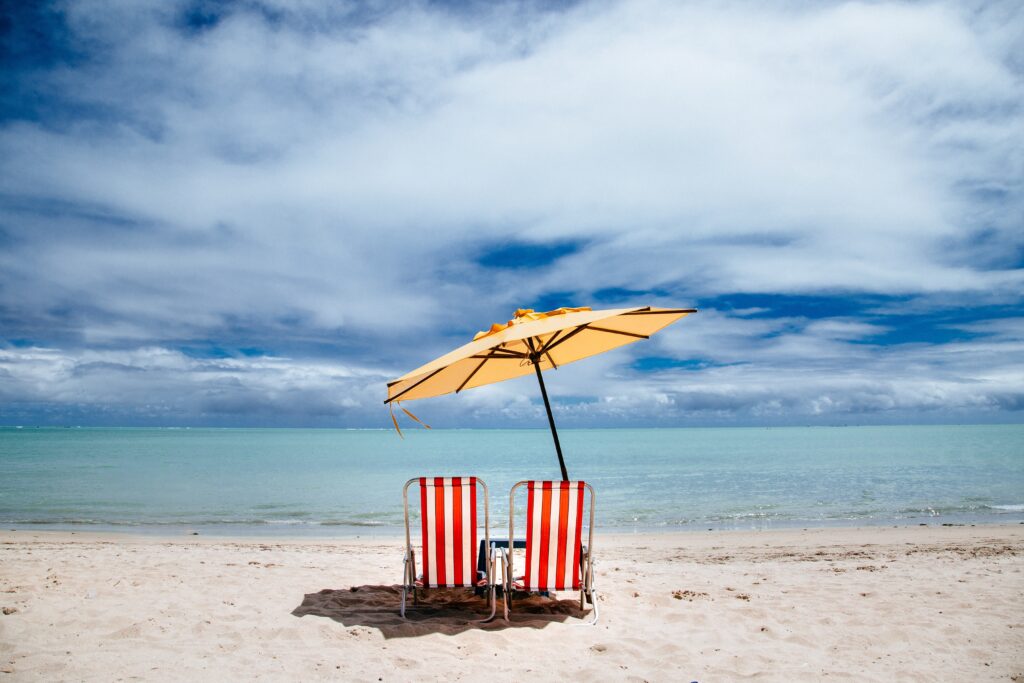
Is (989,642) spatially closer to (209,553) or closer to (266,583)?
(266,583)

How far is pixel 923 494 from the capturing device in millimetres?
17953

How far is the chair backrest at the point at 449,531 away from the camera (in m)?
5.12

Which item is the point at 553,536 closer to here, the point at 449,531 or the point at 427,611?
the point at 449,531

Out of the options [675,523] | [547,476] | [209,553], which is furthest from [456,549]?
[547,476]

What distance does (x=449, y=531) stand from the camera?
5156mm

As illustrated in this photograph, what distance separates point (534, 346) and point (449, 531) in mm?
2042

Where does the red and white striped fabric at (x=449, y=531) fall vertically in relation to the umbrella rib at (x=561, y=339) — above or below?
below

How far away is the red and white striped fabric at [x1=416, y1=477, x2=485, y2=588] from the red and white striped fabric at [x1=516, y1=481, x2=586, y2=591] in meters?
0.49

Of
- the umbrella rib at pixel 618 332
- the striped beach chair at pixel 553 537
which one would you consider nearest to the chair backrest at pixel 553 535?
the striped beach chair at pixel 553 537

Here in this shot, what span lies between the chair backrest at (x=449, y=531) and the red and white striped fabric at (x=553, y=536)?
45 cm

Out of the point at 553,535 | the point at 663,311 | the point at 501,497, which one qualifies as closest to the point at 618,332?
the point at 663,311

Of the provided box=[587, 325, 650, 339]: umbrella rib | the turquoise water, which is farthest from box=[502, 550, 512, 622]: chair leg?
the turquoise water

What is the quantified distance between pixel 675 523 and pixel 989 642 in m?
9.64

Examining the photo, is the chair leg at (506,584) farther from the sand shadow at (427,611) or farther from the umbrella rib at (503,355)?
the umbrella rib at (503,355)
